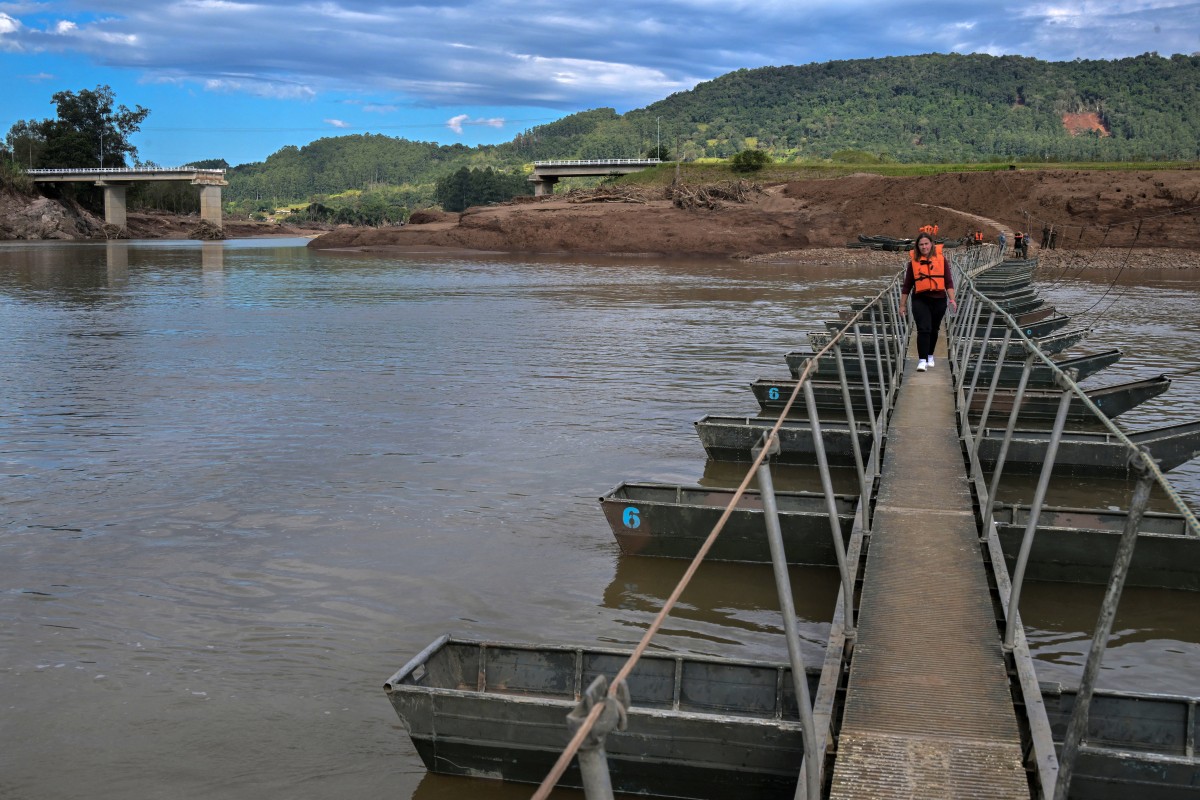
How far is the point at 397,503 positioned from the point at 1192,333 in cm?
2259

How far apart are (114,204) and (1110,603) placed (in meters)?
136

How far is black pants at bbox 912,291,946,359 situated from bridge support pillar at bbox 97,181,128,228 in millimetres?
124694

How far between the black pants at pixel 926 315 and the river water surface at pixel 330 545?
3158 millimetres

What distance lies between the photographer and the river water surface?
6840 mm

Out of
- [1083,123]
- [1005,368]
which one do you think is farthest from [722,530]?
[1083,123]

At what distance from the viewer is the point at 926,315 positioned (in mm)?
15492

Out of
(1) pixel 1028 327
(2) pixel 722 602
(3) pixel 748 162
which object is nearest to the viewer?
(2) pixel 722 602

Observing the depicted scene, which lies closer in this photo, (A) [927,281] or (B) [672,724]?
(B) [672,724]

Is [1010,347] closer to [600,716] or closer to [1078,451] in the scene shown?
[1078,451]

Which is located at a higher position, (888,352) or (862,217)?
(862,217)

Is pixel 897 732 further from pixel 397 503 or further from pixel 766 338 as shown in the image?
pixel 766 338

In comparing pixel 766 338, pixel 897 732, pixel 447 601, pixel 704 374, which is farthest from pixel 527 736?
pixel 766 338

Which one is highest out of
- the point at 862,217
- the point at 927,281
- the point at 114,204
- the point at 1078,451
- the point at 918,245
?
the point at 114,204

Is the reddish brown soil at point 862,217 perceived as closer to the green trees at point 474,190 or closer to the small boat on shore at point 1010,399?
the small boat on shore at point 1010,399
